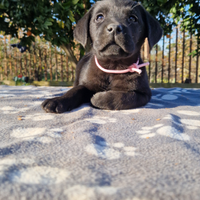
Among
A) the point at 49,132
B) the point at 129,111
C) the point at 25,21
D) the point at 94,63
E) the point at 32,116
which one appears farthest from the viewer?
the point at 25,21

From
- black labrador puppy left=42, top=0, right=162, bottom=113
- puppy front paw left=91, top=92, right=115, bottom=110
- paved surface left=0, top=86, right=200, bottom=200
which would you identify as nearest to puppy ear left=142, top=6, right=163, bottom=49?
black labrador puppy left=42, top=0, right=162, bottom=113

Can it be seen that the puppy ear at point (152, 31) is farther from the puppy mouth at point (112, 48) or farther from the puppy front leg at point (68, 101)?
the puppy front leg at point (68, 101)

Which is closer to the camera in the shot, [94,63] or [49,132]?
[49,132]

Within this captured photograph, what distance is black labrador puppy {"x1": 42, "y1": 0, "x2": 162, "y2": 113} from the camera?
150 cm

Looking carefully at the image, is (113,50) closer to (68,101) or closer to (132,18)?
(132,18)

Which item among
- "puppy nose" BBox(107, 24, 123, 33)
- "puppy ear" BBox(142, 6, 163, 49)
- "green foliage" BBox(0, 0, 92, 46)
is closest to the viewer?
"puppy nose" BBox(107, 24, 123, 33)

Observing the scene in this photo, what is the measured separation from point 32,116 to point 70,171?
2.77ft

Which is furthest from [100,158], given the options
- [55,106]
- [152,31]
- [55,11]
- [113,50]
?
[55,11]

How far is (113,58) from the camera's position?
161cm

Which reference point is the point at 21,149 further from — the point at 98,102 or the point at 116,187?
the point at 98,102

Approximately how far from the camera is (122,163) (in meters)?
0.75

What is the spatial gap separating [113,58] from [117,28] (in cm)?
26

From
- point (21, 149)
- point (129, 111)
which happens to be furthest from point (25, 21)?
point (21, 149)

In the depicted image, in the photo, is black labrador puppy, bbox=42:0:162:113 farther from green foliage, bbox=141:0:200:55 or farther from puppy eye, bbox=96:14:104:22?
green foliage, bbox=141:0:200:55
